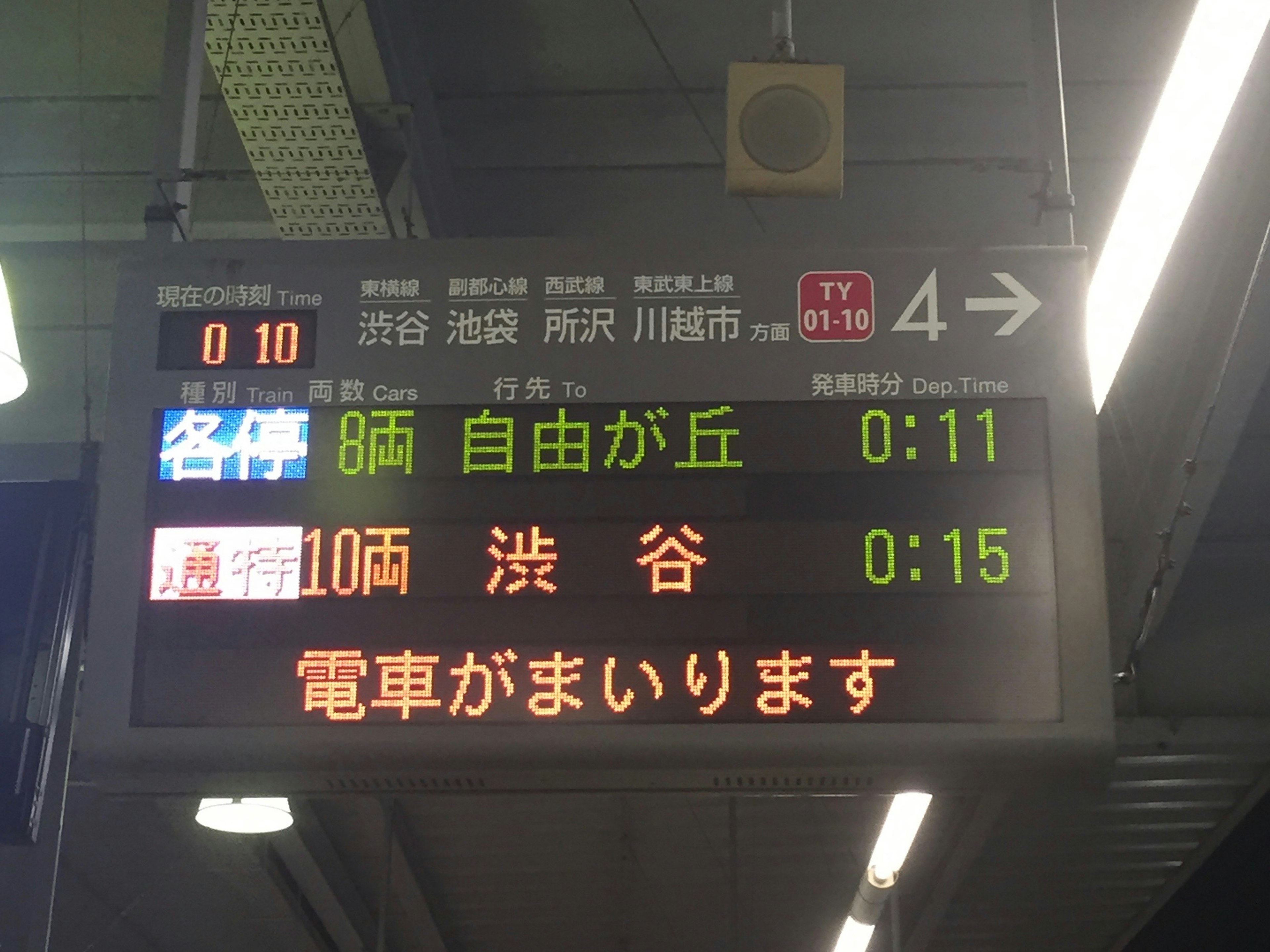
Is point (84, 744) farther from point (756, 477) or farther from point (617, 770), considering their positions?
point (756, 477)

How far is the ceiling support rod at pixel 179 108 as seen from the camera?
3.57m

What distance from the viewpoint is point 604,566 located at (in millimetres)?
2926

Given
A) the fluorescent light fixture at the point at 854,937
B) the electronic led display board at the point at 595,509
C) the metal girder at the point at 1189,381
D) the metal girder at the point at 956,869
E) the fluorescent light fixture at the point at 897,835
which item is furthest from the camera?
the fluorescent light fixture at the point at 854,937

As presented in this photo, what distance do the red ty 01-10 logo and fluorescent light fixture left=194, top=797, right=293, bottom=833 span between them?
13.9 ft

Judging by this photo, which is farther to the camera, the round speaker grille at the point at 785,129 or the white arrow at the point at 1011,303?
the round speaker grille at the point at 785,129

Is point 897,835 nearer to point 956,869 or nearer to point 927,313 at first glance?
point 956,869

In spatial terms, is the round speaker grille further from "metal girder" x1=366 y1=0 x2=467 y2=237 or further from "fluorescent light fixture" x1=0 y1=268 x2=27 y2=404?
"fluorescent light fixture" x1=0 y1=268 x2=27 y2=404

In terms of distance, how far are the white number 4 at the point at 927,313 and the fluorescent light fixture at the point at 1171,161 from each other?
0.97 ft

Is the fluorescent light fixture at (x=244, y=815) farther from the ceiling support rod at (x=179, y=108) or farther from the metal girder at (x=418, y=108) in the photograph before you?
the ceiling support rod at (x=179, y=108)

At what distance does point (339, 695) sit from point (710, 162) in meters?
2.48

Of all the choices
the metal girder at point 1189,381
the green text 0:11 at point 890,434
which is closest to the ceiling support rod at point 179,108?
the green text 0:11 at point 890,434

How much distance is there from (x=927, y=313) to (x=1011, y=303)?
166mm

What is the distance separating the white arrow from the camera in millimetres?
3117

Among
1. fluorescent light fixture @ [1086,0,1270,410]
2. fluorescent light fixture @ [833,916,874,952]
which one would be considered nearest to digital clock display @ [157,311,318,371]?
fluorescent light fixture @ [1086,0,1270,410]
